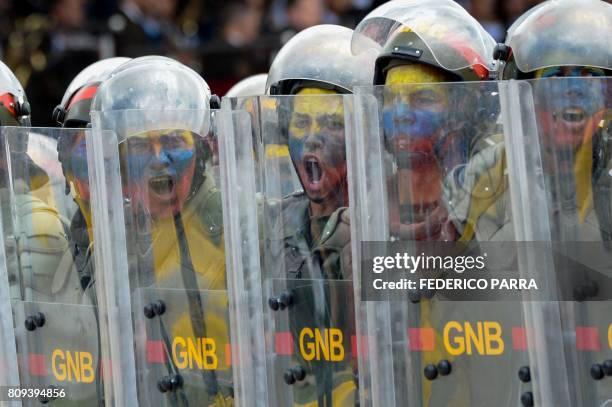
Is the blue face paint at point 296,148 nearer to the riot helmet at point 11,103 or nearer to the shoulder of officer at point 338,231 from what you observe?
the shoulder of officer at point 338,231

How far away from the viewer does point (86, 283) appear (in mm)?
3148

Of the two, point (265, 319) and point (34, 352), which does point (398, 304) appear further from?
point (34, 352)

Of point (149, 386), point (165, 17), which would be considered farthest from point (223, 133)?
point (165, 17)

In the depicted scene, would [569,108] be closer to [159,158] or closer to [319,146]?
[319,146]

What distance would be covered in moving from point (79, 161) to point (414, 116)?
912mm

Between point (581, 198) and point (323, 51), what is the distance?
44.5 inches

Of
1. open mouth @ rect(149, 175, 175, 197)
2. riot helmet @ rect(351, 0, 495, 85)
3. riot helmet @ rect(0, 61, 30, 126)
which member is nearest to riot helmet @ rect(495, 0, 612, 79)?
riot helmet @ rect(351, 0, 495, 85)

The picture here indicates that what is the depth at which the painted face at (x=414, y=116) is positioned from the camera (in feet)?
8.83

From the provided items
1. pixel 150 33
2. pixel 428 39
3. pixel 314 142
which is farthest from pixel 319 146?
pixel 150 33

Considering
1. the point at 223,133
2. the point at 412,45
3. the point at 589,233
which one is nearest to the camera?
the point at 589,233

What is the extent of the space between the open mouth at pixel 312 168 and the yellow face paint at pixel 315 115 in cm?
6

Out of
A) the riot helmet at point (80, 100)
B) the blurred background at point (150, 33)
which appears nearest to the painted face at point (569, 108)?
the riot helmet at point (80, 100)

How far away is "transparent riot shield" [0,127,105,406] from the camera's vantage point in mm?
3150

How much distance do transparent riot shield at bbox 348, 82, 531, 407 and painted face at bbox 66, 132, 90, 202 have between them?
73 centimetres
